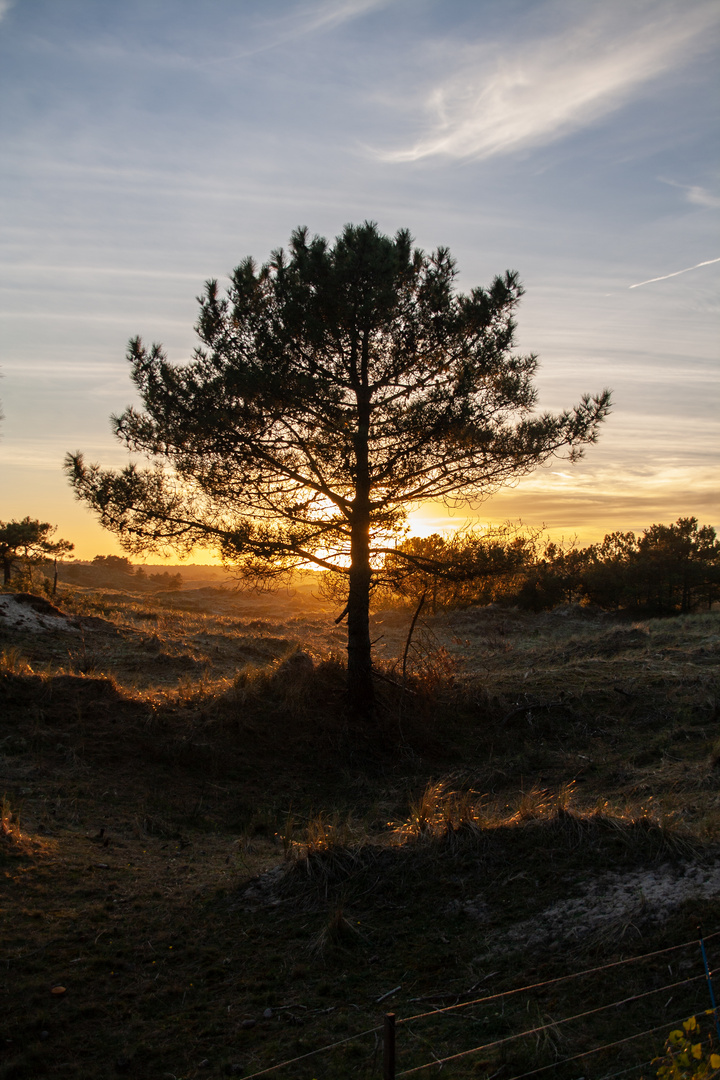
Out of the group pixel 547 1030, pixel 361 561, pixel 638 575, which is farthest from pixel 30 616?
pixel 638 575

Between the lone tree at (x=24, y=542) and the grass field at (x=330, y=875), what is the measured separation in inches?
723

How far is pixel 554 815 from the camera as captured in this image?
228 inches

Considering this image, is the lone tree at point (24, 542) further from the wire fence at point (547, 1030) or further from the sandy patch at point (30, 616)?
the wire fence at point (547, 1030)

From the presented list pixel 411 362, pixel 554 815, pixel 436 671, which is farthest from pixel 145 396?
pixel 554 815

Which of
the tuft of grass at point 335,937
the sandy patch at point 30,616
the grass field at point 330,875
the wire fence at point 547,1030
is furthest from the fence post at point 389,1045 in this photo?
the sandy patch at point 30,616

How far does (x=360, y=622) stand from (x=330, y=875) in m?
5.74

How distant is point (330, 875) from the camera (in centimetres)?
559

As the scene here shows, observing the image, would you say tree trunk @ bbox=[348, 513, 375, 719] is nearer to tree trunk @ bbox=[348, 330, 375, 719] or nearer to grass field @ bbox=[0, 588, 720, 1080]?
tree trunk @ bbox=[348, 330, 375, 719]

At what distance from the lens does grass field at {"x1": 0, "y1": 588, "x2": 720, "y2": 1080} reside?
3.73m

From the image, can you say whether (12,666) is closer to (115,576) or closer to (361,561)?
(361,561)

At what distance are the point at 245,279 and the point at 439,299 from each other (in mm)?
2926

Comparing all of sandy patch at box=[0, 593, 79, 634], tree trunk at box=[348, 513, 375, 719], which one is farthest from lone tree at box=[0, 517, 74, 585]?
tree trunk at box=[348, 513, 375, 719]

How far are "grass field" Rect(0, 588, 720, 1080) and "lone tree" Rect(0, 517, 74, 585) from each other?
1836cm

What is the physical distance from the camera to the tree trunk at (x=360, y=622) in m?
11.0
